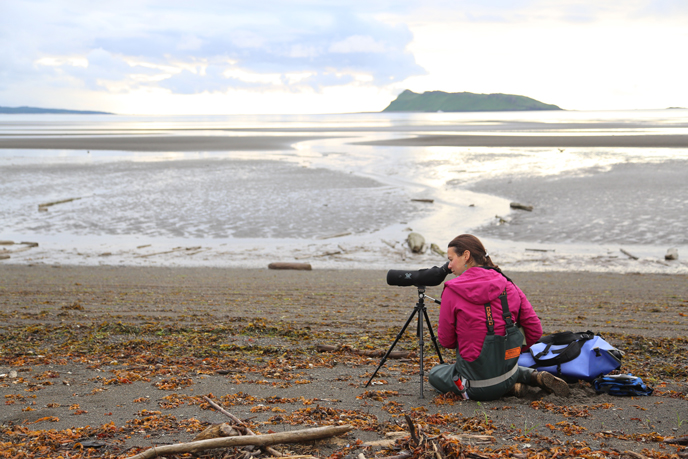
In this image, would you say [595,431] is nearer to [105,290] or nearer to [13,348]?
[13,348]

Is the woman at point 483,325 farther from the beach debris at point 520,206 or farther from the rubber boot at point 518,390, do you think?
the beach debris at point 520,206

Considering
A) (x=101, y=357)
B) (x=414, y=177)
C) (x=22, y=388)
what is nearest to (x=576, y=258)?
(x=101, y=357)

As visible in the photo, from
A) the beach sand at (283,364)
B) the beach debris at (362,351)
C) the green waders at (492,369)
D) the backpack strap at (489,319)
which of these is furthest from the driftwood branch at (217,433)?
the beach debris at (362,351)

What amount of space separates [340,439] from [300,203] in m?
17.1

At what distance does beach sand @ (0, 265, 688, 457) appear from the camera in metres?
3.89

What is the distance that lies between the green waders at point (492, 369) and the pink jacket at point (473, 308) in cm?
5

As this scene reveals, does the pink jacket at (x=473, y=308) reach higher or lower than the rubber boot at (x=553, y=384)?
higher

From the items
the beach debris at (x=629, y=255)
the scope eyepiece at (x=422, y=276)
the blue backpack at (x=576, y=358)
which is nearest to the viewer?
the scope eyepiece at (x=422, y=276)

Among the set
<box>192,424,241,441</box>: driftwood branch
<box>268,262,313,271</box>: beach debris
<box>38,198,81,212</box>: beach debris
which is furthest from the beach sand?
<box>38,198,81,212</box>: beach debris

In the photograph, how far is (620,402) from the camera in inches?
172

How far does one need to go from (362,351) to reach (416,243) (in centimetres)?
830

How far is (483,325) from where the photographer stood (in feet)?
13.8

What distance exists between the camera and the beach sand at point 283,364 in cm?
389

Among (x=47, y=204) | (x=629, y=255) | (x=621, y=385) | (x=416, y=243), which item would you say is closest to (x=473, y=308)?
(x=621, y=385)
